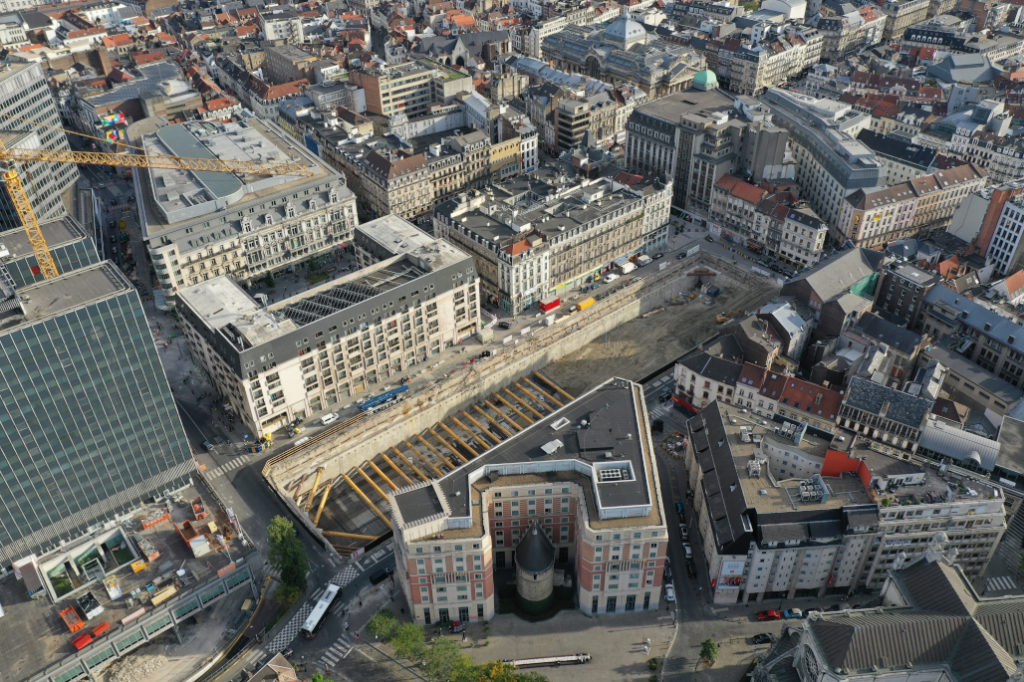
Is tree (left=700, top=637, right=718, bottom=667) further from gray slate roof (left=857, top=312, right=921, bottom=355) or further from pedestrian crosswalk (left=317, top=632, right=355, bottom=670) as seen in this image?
gray slate roof (left=857, top=312, right=921, bottom=355)

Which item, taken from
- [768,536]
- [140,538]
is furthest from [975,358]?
[140,538]

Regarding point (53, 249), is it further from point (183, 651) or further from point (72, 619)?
point (183, 651)

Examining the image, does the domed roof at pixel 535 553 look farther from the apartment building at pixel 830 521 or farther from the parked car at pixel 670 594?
the apartment building at pixel 830 521

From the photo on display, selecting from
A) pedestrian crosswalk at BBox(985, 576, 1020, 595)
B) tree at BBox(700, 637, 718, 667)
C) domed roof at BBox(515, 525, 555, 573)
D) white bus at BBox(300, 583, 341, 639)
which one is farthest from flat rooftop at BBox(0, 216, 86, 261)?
pedestrian crosswalk at BBox(985, 576, 1020, 595)

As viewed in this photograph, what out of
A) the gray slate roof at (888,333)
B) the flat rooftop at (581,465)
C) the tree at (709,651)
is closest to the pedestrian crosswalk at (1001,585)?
the tree at (709,651)

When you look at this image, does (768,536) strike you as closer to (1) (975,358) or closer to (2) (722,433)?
(2) (722,433)
